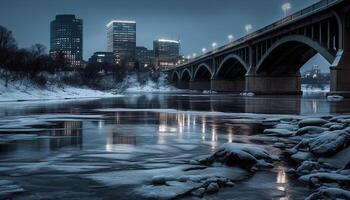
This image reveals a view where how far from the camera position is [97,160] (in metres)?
11.0

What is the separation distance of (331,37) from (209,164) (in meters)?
49.3

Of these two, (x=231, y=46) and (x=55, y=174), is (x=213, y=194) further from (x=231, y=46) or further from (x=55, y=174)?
(x=231, y=46)

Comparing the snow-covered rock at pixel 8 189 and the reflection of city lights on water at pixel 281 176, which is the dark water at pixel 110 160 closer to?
the reflection of city lights on water at pixel 281 176

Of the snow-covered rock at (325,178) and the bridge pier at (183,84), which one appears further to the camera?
the bridge pier at (183,84)

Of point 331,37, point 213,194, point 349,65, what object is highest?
point 331,37

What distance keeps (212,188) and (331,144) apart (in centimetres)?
462

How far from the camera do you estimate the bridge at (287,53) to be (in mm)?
52188

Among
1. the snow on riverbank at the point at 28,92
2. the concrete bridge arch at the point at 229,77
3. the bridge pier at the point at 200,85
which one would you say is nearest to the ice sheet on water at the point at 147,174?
the snow on riverbank at the point at 28,92

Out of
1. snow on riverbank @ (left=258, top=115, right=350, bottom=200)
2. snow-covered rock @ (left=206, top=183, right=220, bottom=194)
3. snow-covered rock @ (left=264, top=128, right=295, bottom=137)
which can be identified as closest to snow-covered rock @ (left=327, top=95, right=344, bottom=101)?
snow-covered rock @ (left=264, top=128, right=295, bottom=137)

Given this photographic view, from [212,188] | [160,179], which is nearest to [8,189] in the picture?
[160,179]

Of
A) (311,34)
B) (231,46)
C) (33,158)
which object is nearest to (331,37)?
(311,34)

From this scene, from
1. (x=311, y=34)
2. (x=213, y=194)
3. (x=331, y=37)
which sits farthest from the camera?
(x=311, y=34)

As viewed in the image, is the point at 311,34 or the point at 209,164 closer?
the point at 209,164

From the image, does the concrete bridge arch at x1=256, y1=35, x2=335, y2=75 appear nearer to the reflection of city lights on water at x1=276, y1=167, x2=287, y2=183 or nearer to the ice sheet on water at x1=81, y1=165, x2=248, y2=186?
the reflection of city lights on water at x1=276, y1=167, x2=287, y2=183
